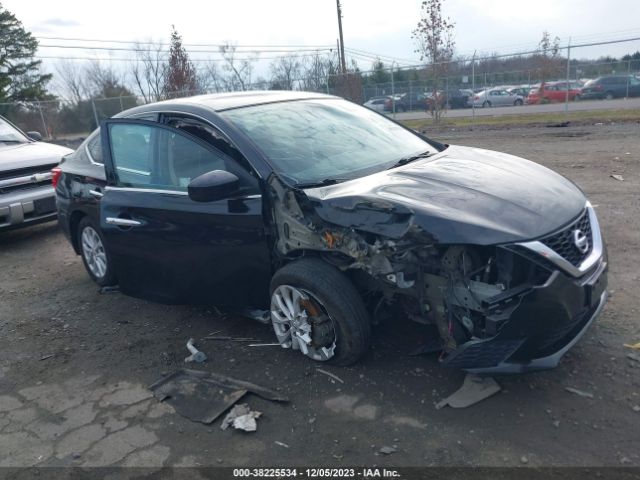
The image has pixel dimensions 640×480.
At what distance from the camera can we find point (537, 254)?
9.08 ft

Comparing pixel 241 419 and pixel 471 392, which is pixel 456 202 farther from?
pixel 241 419

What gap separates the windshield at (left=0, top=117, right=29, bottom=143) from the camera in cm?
826

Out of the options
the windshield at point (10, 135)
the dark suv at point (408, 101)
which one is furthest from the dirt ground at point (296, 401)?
the dark suv at point (408, 101)

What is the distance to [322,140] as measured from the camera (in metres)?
4.04

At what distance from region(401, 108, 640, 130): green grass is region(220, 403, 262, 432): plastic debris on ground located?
15.2m

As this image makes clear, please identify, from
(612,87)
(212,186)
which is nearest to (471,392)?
(212,186)

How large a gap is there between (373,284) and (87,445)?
187 centimetres

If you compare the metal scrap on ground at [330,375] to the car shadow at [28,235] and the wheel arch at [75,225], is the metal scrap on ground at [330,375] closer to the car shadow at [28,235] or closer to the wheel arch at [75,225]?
the wheel arch at [75,225]

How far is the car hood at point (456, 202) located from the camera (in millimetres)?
2855

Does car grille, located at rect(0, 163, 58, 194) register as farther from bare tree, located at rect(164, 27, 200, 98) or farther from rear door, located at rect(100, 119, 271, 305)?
bare tree, located at rect(164, 27, 200, 98)

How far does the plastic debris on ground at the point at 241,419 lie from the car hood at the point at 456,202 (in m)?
1.21

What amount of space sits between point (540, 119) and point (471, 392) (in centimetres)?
1655

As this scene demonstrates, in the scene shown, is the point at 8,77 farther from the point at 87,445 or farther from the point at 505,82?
the point at 87,445

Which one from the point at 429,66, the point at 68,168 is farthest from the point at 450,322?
the point at 429,66
